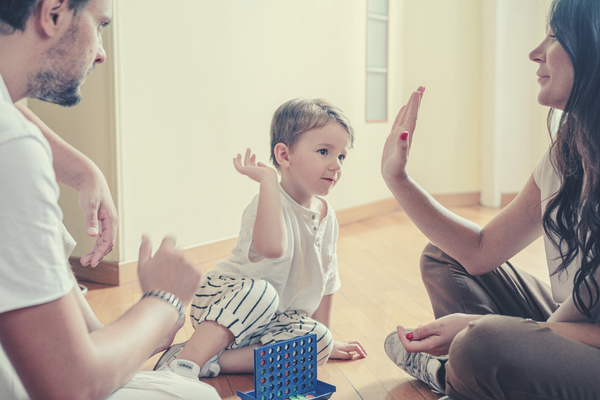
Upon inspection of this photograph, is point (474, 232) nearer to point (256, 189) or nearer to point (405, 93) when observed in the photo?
point (256, 189)

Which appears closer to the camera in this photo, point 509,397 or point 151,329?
point 151,329

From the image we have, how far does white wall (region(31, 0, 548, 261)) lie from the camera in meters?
2.16

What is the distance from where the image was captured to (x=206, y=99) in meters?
2.52

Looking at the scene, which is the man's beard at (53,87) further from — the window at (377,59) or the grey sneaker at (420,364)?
the window at (377,59)

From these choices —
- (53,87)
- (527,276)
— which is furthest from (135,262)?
(53,87)

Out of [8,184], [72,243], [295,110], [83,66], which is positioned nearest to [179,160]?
[295,110]

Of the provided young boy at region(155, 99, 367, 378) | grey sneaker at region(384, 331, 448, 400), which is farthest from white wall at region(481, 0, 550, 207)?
grey sneaker at region(384, 331, 448, 400)

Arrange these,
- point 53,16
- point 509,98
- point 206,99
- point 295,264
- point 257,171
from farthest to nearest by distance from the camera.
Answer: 1. point 509,98
2. point 206,99
3. point 295,264
4. point 257,171
5. point 53,16

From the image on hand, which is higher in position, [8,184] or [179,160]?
[8,184]

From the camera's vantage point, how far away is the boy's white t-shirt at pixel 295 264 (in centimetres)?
137

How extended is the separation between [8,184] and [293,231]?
94 cm

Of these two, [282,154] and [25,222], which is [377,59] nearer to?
[282,154]

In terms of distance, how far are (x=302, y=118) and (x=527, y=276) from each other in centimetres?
67

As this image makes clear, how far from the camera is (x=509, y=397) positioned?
88 centimetres
